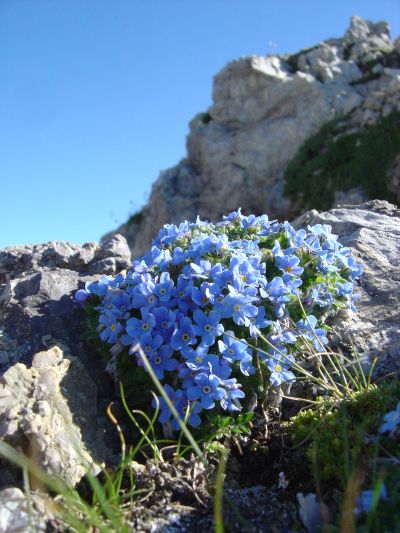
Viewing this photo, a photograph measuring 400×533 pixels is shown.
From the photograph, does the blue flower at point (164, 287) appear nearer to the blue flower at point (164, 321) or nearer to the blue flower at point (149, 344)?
the blue flower at point (164, 321)

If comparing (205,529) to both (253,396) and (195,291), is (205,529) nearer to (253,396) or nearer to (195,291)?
(253,396)

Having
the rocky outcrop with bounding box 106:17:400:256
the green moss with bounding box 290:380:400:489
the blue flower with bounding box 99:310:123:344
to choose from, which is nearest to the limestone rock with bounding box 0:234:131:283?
the blue flower with bounding box 99:310:123:344

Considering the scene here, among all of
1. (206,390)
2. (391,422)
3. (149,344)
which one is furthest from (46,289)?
(391,422)

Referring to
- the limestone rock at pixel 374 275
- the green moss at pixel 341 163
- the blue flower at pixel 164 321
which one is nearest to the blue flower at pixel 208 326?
the blue flower at pixel 164 321

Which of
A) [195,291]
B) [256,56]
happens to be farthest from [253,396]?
[256,56]

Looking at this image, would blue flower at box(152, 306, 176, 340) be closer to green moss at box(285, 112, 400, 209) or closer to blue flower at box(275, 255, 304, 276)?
blue flower at box(275, 255, 304, 276)

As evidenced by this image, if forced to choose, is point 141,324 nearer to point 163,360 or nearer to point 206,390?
point 163,360
